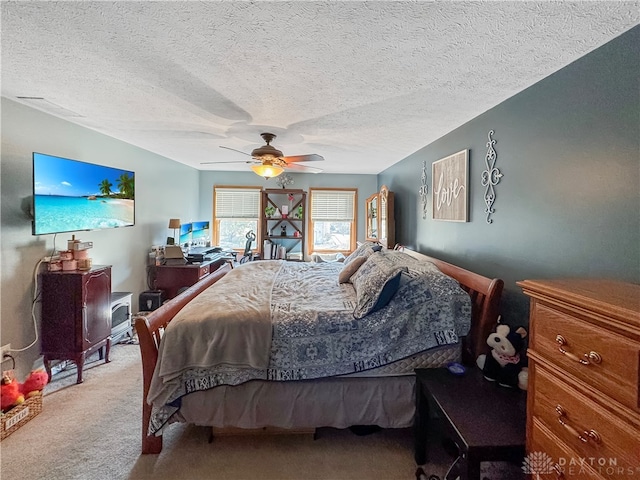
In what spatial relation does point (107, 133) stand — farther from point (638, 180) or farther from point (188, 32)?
point (638, 180)

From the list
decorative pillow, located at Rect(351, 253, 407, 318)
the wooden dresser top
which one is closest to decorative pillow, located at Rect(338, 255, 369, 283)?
decorative pillow, located at Rect(351, 253, 407, 318)

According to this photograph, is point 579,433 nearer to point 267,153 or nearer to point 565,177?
point 565,177

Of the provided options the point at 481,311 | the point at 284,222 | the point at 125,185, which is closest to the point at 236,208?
the point at 284,222

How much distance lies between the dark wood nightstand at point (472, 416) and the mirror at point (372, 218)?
11.0 ft

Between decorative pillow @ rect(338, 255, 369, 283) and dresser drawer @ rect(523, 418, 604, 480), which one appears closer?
dresser drawer @ rect(523, 418, 604, 480)

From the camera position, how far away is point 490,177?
2330 millimetres

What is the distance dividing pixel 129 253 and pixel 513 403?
4361 millimetres

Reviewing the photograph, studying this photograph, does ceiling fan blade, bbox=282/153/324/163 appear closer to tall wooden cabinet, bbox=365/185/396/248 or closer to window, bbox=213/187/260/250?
tall wooden cabinet, bbox=365/185/396/248

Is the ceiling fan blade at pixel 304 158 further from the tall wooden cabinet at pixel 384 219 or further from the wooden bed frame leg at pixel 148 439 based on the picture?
the wooden bed frame leg at pixel 148 439

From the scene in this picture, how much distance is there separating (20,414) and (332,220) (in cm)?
515

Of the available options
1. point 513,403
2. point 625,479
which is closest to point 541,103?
point 513,403

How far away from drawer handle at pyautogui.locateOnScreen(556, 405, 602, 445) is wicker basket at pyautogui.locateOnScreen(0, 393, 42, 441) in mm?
3114

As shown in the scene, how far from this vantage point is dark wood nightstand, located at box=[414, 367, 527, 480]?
1287 millimetres

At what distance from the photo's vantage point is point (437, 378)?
1807 mm
